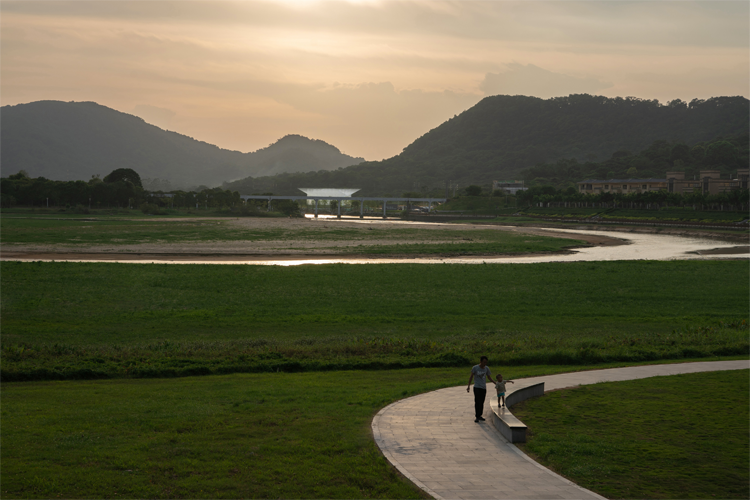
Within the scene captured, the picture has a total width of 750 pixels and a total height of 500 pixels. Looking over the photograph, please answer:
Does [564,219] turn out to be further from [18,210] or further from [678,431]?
[678,431]

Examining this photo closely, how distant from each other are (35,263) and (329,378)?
114 feet

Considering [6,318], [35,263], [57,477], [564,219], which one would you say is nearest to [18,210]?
[35,263]

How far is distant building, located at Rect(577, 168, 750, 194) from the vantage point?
150750mm

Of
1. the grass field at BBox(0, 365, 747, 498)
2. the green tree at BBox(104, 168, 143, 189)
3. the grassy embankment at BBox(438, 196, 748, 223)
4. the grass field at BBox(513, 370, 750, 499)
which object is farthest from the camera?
the green tree at BBox(104, 168, 143, 189)

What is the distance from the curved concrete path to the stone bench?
0.55 feet

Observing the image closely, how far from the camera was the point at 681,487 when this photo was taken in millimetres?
9805

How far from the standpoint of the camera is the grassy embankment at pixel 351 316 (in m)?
19.6

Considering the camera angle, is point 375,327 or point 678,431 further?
point 375,327

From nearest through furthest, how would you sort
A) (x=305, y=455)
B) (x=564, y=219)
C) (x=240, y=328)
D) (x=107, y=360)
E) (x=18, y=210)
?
1. (x=305, y=455)
2. (x=107, y=360)
3. (x=240, y=328)
4. (x=18, y=210)
5. (x=564, y=219)

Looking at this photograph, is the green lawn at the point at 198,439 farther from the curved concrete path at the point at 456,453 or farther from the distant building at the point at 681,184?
the distant building at the point at 681,184

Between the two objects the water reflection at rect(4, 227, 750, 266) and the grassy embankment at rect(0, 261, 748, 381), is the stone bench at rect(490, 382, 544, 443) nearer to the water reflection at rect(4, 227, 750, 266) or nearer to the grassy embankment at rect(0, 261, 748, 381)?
the grassy embankment at rect(0, 261, 748, 381)

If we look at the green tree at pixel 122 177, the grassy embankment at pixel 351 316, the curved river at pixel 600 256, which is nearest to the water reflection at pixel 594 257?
the curved river at pixel 600 256

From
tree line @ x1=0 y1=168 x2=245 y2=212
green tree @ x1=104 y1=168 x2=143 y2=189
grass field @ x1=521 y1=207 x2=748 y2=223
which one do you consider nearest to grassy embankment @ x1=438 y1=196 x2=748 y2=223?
grass field @ x1=521 y1=207 x2=748 y2=223

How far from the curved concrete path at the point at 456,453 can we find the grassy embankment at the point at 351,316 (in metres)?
5.69
